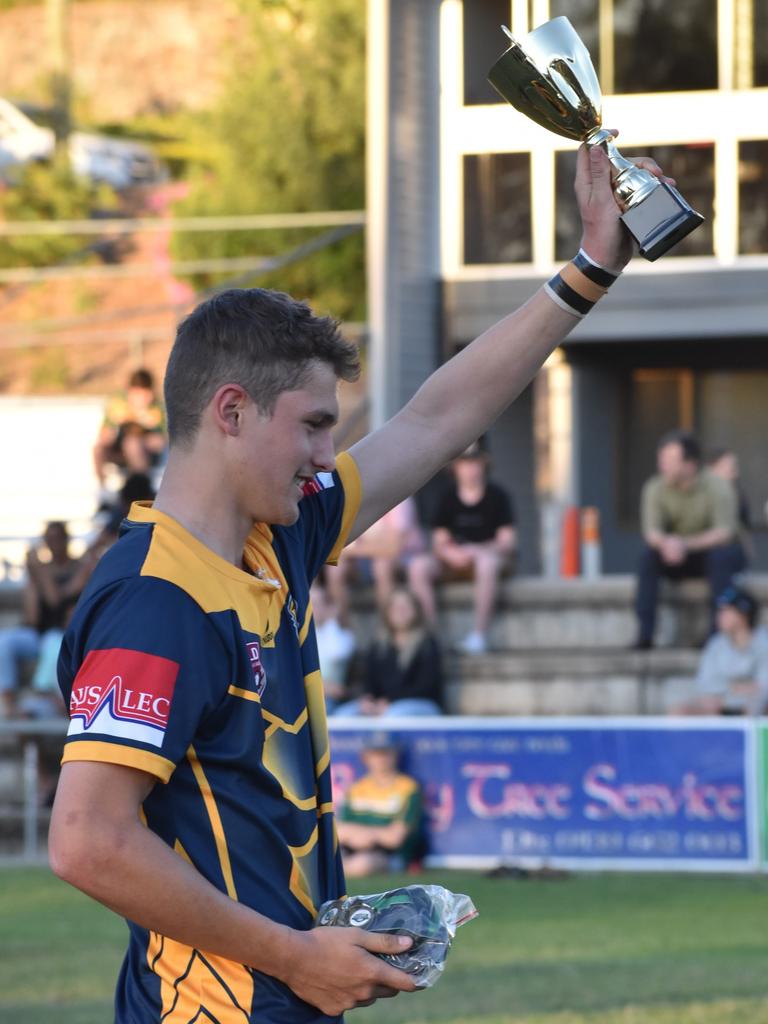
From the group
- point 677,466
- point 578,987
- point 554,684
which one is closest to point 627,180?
point 578,987

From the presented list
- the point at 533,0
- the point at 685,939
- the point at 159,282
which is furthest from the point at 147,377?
the point at 159,282

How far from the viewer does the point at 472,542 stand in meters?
13.5

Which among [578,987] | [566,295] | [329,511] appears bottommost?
[578,987]

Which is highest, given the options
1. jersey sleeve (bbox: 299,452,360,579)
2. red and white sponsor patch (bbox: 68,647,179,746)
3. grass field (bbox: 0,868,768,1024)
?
jersey sleeve (bbox: 299,452,360,579)

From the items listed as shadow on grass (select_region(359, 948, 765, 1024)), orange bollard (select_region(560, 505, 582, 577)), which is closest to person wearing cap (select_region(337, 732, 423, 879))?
shadow on grass (select_region(359, 948, 765, 1024))

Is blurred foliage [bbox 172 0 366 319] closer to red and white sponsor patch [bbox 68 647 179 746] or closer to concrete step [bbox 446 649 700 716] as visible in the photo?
concrete step [bbox 446 649 700 716]

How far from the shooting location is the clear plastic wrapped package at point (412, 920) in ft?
7.87

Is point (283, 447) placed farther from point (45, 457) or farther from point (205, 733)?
point (45, 457)

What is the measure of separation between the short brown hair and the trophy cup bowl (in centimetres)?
61

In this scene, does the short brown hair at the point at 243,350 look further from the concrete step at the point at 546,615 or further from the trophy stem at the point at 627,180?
the concrete step at the point at 546,615

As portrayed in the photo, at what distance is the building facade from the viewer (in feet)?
57.4

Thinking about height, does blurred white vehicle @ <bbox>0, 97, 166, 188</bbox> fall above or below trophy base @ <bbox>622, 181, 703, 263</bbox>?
above

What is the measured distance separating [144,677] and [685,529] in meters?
10.8

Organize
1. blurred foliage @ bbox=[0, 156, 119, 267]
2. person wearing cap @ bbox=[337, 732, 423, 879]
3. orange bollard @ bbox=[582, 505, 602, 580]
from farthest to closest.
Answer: blurred foliage @ bbox=[0, 156, 119, 267], orange bollard @ bbox=[582, 505, 602, 580], person wearing cap @ bbox=[337, 732, 423, 879]
